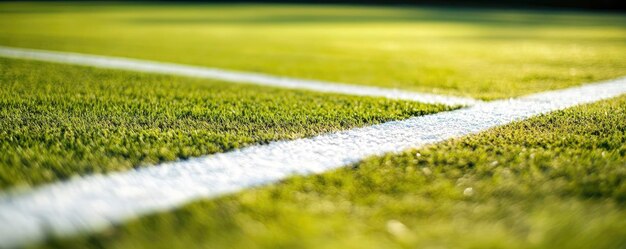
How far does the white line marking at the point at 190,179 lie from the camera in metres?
1.45

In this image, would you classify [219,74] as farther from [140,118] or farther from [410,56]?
[410,56]

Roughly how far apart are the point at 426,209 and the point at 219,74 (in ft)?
11.4

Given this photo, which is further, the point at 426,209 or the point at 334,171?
the point at 334,171

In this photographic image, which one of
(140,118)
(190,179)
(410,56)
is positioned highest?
(190,179)

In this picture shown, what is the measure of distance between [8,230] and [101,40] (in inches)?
303

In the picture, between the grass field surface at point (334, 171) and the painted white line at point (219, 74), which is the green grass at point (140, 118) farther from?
the painted white line at point (219, 74)

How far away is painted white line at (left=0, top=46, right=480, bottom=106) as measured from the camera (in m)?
3.69

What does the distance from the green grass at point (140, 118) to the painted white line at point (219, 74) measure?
A: 263 millimetres

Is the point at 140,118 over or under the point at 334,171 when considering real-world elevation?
under

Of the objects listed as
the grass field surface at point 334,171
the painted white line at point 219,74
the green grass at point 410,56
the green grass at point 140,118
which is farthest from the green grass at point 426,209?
the green grass at point 410,56

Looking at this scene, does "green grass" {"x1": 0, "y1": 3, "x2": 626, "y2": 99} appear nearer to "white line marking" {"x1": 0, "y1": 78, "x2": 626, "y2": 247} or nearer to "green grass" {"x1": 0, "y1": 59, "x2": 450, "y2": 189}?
"green grass" {"x1": 0, "y1": 59, "x2": 450, "y2": 189}

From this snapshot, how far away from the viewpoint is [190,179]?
180 cm

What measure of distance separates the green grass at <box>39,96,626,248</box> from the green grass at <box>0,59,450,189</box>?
578mm

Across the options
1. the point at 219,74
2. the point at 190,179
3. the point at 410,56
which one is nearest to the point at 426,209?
the point at 190,179
